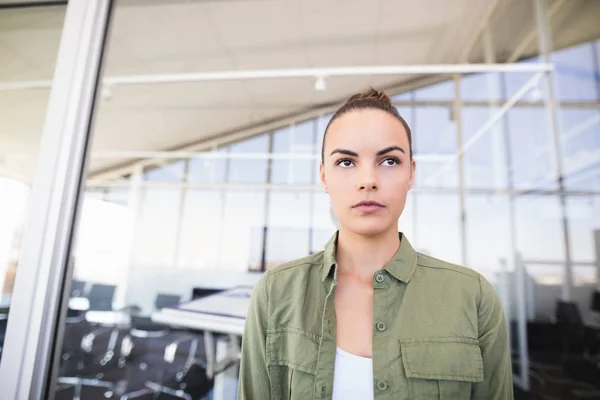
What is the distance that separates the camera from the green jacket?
76 cm

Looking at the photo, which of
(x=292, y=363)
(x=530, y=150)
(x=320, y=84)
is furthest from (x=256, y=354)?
(x=530, y=150)

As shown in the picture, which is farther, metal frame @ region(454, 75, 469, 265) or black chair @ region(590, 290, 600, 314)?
metal frame @ region(454, 75, 469, 265)

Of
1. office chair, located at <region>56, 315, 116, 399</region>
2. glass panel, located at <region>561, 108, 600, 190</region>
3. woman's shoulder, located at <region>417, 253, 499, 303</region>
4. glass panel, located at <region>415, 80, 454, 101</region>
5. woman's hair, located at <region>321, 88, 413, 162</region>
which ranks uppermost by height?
glass panel, located at <region>415, 80, 454, 101</region>

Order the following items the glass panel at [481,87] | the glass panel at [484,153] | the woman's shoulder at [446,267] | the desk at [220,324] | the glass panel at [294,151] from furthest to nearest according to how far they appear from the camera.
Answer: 1. the glass panel at [294,151]
2. the glass panel at [484,153]
3. the glass panel at [481,87]
4. the desk at [220,324]
5. the woman's shoulder at [446,267]

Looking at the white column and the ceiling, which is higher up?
the ceiling

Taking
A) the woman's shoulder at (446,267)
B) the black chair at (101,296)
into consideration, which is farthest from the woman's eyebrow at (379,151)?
the black chair at (101,296)

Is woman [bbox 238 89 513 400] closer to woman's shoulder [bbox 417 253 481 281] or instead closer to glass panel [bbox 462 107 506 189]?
woman's shoulder [bbox 417 253 481 281]

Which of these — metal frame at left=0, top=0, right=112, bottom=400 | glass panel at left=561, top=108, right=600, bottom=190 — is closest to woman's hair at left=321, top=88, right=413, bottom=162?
metal frame at left=0, top=0, right=112, bottom=400

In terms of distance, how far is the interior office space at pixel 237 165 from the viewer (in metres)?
1.16

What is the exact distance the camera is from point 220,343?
3119 mm

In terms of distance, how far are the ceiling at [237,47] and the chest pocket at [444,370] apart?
1239mm

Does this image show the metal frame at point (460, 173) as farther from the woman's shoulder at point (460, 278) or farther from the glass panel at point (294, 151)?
the woman's shoulder at point (460, 278)

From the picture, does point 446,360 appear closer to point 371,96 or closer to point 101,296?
point 371,96

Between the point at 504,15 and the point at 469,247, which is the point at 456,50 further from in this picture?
the point at 469,247
